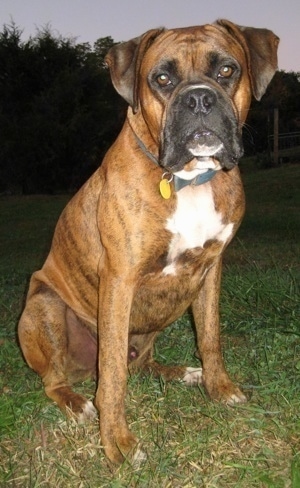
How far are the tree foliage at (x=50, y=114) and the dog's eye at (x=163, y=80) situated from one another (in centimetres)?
1334

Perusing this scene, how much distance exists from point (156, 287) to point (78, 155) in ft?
44.0

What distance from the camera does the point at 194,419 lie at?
3299 millimetres

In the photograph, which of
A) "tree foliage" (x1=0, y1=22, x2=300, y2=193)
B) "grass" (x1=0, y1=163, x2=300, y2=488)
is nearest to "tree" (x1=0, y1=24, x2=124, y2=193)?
"tree foliage" (x1=0, y1=22, x2=300, y2=193)

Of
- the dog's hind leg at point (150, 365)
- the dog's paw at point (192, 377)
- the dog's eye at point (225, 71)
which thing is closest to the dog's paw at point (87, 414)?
the dog's hind leg at point (150, 365)

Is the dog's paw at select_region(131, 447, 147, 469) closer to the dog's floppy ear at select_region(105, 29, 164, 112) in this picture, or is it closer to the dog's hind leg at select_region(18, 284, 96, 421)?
the dog's hind leg at select_region(18, 284, 96, 421)

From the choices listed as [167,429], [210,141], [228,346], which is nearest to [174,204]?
[210,141]

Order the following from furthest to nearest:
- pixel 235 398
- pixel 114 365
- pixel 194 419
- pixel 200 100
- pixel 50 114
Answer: pixel 50 114, pixel 235 398, pixel 194 419, pixel 114 365, pixel 200 100

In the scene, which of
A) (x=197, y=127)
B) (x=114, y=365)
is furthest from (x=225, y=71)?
(x=114, y=365)

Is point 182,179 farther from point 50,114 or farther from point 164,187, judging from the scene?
point 50,114

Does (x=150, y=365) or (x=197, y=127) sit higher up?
(x=197, y=127)

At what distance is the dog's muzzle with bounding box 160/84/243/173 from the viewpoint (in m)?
2.84

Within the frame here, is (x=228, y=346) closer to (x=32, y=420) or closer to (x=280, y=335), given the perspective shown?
(x=280, y=335)

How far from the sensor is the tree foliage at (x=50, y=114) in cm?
1612

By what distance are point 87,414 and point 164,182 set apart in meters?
1.23
